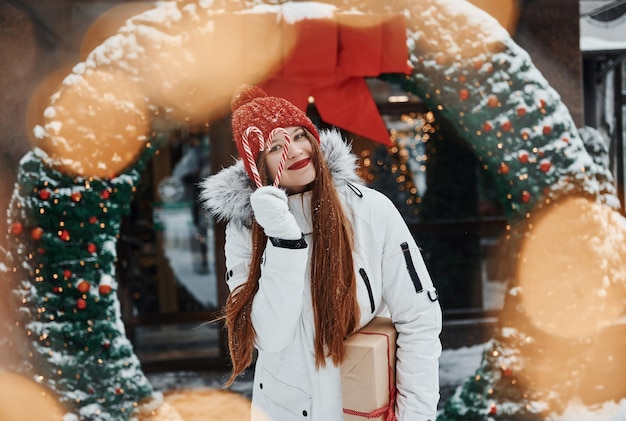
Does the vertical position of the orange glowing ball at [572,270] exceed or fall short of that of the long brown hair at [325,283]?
it falls short

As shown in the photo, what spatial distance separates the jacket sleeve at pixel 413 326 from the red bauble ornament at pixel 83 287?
103 inches

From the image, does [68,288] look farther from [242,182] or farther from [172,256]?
[172,256]

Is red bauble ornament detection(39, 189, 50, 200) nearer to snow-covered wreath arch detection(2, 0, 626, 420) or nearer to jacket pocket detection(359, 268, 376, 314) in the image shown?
snow-covered wreath arch detection(2, 0, 626, 420)

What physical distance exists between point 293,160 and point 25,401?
10.3 ft

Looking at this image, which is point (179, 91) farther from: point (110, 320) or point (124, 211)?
point (110, 320)

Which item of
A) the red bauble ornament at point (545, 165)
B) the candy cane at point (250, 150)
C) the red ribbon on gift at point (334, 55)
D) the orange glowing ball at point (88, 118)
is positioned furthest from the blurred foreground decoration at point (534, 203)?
the candy cane at point (250, 150)

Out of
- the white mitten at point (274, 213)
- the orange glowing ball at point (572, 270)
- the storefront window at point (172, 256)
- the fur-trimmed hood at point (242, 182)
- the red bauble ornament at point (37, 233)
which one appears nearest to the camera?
the white mitten at point (274, 213)

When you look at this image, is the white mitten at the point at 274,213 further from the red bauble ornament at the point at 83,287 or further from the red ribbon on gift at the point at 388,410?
the red bauble ornament at the point at 83,287

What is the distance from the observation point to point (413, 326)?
6.55 feet

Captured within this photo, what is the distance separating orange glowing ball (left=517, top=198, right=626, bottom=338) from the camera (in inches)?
156

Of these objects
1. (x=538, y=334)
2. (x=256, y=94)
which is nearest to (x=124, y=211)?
(x=256, y=94)

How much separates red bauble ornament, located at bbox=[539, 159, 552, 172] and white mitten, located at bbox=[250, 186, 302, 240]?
2.75 metres

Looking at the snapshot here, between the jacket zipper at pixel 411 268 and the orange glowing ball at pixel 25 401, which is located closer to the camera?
the jacket zipper at pixel 411 268

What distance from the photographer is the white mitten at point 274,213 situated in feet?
5.88
